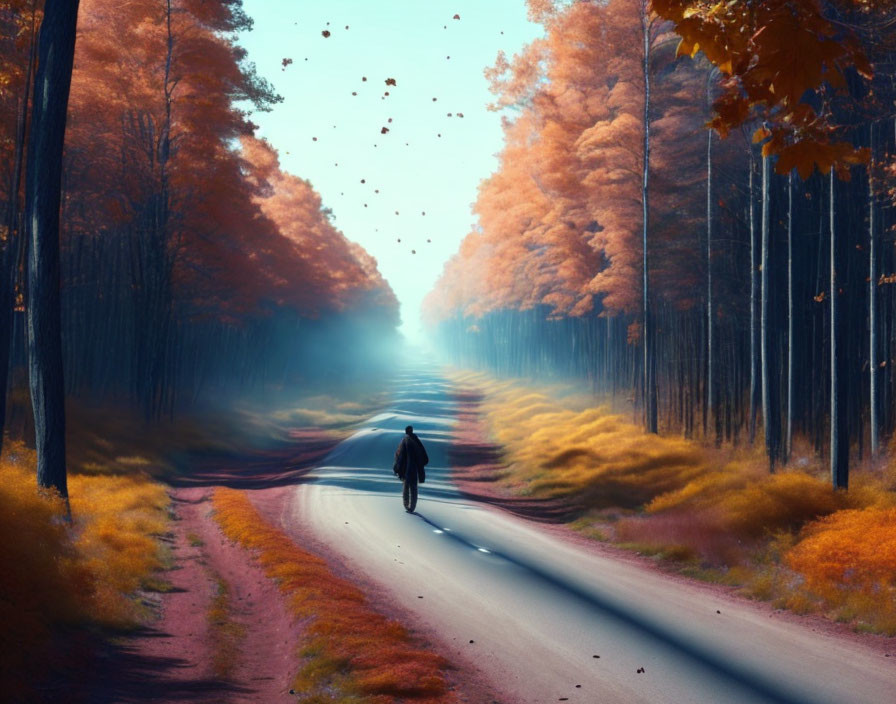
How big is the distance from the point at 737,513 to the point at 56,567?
11.1m

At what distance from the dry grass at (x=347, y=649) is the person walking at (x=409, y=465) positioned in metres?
5.36

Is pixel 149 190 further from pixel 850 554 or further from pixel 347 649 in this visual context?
pixel 850 554

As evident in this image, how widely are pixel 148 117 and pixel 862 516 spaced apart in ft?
77.2

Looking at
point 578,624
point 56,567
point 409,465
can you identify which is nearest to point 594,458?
point 409,465

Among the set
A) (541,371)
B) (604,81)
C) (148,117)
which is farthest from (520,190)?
(541,371)

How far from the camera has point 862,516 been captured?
14242 millimetres

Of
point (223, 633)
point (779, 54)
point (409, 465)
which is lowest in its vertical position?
point (223, 633)

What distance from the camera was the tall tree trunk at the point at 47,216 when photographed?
13.3m

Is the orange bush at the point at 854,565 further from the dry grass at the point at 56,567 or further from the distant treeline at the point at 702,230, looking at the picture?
the dry grass at the point at 56,567

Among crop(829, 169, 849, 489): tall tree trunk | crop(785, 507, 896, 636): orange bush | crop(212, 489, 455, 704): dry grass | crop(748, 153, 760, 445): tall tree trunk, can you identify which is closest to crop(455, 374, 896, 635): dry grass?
crop(785, 507, 896, 636): orange bush

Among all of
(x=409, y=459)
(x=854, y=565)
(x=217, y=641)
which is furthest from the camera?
(x=409, y=459)

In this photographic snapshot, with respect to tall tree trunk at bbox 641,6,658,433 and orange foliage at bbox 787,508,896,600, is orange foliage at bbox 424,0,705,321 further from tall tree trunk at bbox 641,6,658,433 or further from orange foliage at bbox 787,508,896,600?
orange foliage at bbox 787,508,896,600

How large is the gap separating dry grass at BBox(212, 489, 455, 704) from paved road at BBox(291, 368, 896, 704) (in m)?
0.59

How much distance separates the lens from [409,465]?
19.4m
